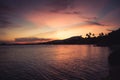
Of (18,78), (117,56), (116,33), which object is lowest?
(18,78)

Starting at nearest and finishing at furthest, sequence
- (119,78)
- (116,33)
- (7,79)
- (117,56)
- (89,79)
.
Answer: (119,78) < (89,79) < (7,79) < (117,56) < (116,33)

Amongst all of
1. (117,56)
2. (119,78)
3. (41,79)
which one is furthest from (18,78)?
(117,56)

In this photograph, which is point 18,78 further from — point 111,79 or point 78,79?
point 111,79

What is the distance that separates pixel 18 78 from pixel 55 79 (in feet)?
23.7

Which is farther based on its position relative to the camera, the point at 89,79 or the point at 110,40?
the point at 110,40

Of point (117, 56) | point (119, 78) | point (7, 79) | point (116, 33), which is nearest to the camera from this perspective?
point (119, 78)

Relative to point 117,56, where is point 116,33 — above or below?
above

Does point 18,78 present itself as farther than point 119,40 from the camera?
No

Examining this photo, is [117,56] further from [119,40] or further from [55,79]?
[119,40]

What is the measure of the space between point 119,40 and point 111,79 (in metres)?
169

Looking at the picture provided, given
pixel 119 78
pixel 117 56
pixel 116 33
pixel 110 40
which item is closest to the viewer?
pixel 119 78

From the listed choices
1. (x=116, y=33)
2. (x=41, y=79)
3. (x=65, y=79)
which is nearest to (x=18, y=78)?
(x=41, y=79)

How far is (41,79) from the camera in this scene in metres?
25.4

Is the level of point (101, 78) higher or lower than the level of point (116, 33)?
lower
